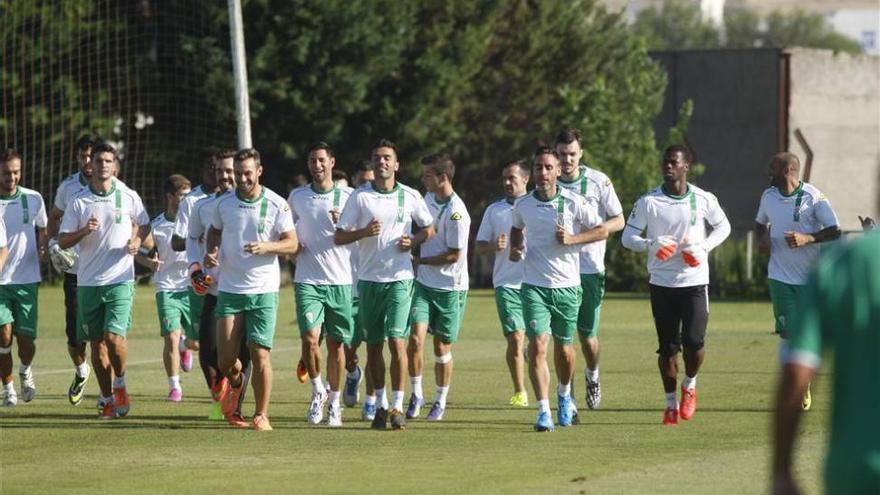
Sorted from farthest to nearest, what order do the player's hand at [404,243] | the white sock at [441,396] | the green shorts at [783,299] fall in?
the green shorts at [783,299] → the white sock at [441,396] → the player's hand at [404,243]

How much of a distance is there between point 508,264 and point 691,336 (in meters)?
1.89

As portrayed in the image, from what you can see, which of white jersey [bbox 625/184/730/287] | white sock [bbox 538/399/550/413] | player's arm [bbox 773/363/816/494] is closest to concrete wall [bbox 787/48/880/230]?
white jersey [bbox 625/184/730/287]

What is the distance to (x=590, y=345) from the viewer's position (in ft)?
52.0

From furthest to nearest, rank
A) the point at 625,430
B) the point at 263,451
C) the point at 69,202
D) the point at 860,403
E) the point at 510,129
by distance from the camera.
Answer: the point at 510,129, the point at 69,202, the point at 625,430, the point at 263,451, the point at 860,403

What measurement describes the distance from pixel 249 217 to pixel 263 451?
228 cm

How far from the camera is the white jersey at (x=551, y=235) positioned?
14.3 meters

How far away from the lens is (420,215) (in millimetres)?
14625

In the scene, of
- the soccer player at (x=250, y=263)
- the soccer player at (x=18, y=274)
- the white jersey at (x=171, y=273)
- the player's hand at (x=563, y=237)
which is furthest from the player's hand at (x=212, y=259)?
the white jersey at (x=171, y=273)

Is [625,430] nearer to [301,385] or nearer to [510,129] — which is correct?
[301,385]

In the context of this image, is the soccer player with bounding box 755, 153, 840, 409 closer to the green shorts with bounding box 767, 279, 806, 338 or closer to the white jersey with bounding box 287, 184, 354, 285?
the green shorts with bounding box 767, 279, 806, 338

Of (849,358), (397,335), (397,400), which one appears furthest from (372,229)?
(849,358)

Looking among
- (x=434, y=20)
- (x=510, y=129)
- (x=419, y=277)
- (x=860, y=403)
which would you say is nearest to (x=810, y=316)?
(x=860, y=403)

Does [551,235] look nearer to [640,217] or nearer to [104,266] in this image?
[640,217]

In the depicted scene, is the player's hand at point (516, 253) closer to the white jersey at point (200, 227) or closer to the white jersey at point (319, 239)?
the white jersey at point (319, 239)
